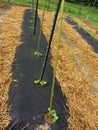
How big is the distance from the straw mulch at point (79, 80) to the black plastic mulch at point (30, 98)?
0.62 feet

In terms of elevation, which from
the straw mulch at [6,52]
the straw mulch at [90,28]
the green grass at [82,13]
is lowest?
the green grass at [82,13]

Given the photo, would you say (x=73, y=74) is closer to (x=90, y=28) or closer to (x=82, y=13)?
(x=90, y=28)

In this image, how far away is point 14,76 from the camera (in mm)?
5199

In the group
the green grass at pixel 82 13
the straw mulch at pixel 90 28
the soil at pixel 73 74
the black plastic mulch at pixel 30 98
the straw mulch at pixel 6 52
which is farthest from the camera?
the green grass at pixel 82 13

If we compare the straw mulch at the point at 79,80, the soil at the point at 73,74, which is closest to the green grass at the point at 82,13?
the soil at the point at 73,74

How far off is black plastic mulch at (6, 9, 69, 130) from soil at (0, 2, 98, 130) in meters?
0.12

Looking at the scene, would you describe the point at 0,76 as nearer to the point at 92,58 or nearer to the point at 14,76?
the point at 14,76

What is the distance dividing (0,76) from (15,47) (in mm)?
2040

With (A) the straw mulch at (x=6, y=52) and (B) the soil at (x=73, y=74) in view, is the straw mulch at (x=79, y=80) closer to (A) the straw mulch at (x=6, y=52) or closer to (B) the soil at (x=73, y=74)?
(B) the soil at (x=73, y=74)

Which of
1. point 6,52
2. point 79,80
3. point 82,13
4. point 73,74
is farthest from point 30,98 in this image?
point 82,13

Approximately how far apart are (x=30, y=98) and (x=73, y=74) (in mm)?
1994

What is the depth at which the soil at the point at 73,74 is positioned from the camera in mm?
4324

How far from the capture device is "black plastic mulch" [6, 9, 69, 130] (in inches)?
154

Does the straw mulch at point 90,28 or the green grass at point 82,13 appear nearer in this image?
the straw mulch at point 90,28
